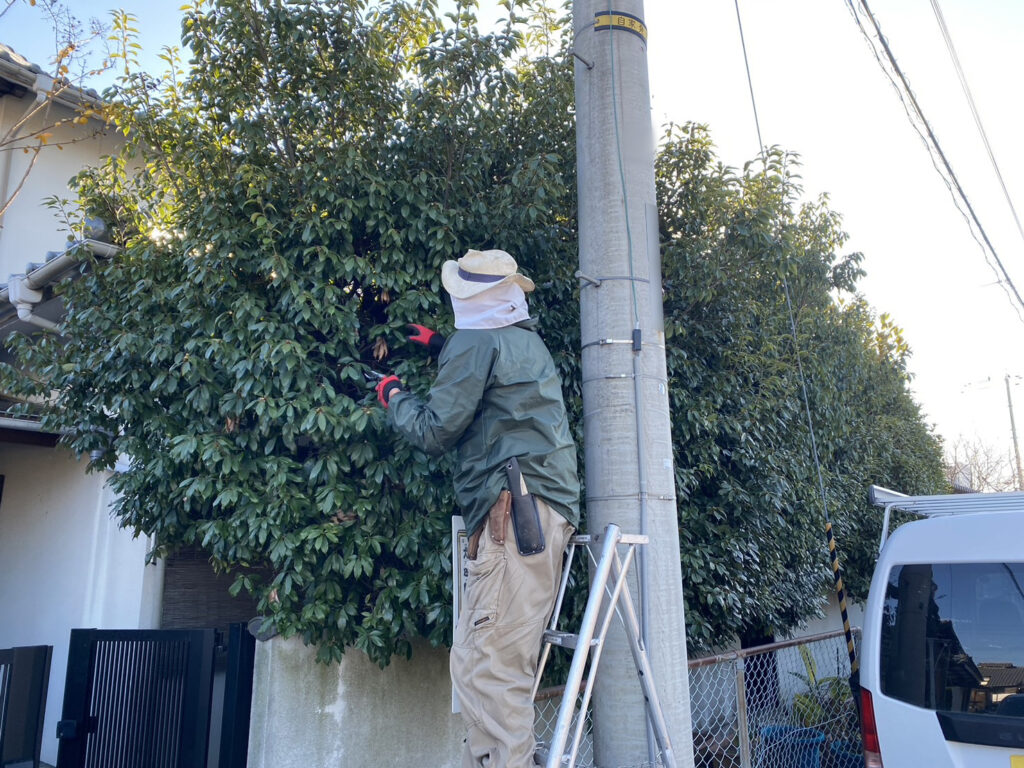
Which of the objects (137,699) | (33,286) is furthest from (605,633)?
(33,286)

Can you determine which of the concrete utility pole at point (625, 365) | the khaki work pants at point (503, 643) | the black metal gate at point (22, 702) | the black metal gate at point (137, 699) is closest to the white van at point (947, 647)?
the concrete utility pole at point (625, 365)

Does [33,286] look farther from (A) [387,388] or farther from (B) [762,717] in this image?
(B) [762,717]

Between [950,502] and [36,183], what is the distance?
30.4 feet

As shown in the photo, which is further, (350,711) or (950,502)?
(350,711)

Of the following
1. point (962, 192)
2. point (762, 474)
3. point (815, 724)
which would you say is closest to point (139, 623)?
point (762, 474)

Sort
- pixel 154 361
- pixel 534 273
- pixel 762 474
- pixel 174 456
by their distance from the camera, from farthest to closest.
A: pixel 762 474
pixel 534 273
pixel 154 361
pixel 174 456

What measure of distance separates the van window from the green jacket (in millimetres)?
1571

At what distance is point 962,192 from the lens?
6848mm

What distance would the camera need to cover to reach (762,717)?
18.4 ft

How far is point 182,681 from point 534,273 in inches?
120

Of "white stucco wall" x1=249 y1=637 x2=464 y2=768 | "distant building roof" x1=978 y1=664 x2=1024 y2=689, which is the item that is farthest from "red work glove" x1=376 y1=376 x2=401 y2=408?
"distant building roof" x1=978 y1=664 x2=1024 y2=689

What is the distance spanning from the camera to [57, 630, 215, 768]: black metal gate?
4199mm

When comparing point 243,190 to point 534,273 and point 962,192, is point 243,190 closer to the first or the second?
point 534,273

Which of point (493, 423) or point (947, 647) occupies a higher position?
point (493, 423)
